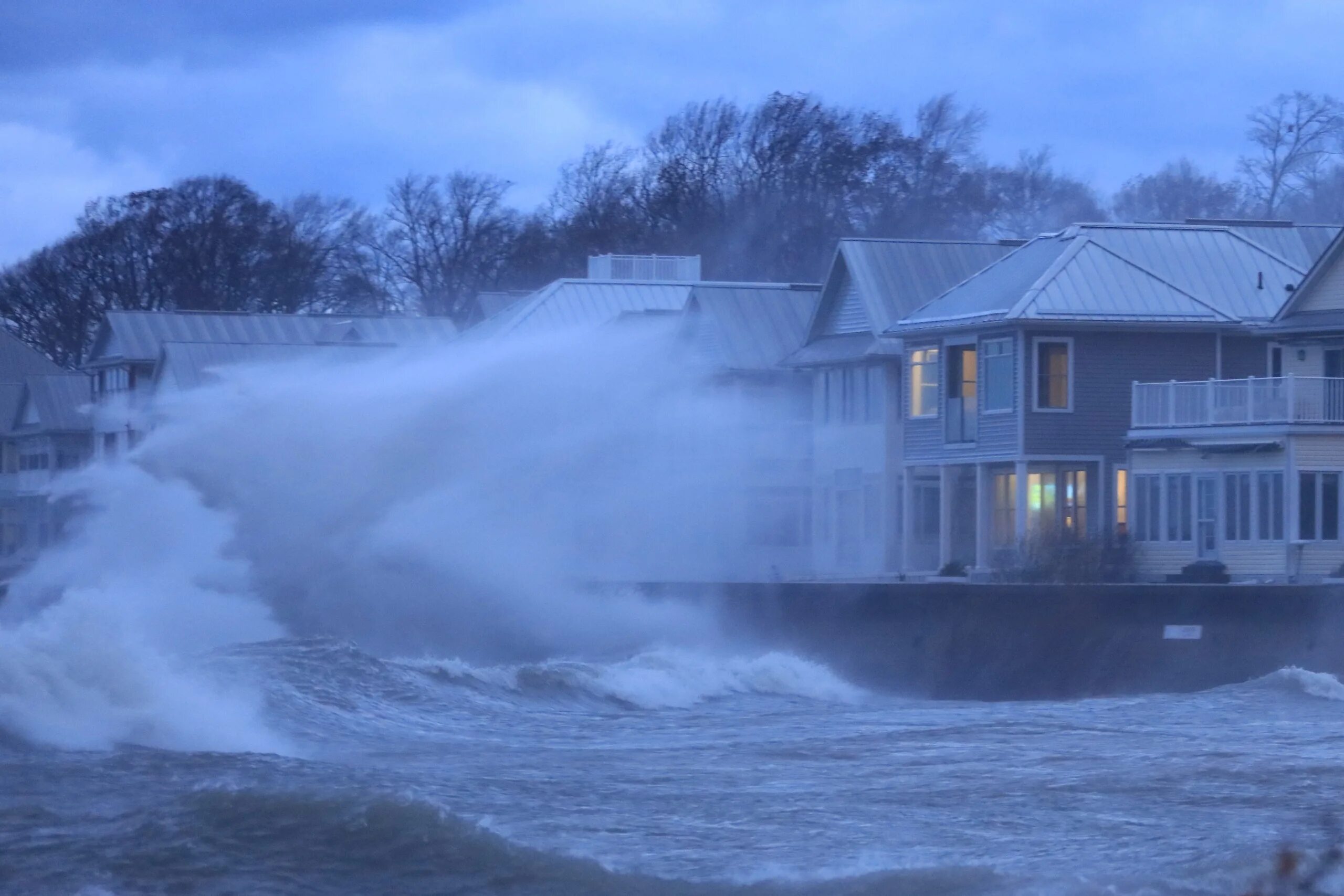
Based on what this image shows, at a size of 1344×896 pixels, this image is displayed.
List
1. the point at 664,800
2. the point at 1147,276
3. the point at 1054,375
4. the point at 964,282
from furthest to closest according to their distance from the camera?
the point at 964,282 → the point at 1147,276 → the point at 1054,375 → the point at 664,800

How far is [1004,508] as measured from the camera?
128 ft

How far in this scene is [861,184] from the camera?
76.7 m

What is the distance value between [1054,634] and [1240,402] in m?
7.40

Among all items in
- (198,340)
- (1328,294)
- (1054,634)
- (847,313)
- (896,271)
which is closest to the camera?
(1054,634)

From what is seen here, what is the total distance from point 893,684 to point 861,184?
48059mm

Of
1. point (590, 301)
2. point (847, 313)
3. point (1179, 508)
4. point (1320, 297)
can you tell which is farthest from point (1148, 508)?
point (590, 301)

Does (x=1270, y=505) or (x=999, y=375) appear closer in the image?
(x=1270, y=505)

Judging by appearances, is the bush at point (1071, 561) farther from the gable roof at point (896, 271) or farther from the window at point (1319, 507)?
the gable roof at point (896, 271)

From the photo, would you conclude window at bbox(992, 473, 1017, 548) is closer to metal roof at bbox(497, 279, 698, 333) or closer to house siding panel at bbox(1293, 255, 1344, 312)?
house siding panel at bbox(1293, 255, 1344, 312)

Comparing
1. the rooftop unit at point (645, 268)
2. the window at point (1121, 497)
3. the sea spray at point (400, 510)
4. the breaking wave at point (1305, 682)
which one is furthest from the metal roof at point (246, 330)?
the breaking wave at point (1305, 682)

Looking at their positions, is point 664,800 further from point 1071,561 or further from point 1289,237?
point 1289,237

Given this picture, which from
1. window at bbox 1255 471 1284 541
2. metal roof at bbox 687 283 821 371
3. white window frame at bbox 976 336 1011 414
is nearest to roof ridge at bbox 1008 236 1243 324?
white window frame at bbox 976 336 1011 414

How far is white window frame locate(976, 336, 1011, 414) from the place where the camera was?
38.1 metres

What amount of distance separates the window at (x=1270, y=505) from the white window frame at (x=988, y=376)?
5.29 meters
